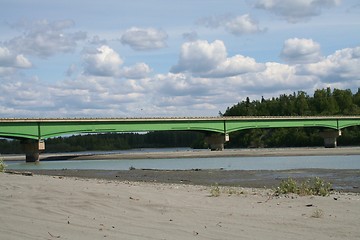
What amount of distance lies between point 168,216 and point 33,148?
71.7 metres

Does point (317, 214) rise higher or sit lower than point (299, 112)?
lower

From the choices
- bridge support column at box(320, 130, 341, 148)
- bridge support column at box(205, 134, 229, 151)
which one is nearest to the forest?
bridge support column at box(320, 130, 341, 148)

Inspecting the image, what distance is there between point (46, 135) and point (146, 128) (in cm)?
1862

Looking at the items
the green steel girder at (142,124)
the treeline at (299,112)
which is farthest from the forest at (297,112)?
the green steel girder at (142,124)

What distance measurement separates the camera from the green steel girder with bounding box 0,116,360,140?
77.6 m

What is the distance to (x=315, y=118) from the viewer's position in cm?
11262

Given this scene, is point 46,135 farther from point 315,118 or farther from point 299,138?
point 299,138

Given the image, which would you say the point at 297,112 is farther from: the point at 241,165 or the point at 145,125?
the point at 241,165

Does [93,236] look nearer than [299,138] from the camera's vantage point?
Yes

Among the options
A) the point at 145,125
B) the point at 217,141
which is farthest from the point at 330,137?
the point at 145,125

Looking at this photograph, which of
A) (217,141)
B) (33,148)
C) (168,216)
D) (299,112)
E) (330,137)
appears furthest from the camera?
(299,112)

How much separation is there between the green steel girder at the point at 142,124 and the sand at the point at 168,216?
6426 centimetres

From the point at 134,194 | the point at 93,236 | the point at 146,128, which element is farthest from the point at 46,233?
the point at 146,128

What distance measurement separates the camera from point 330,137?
117 m
